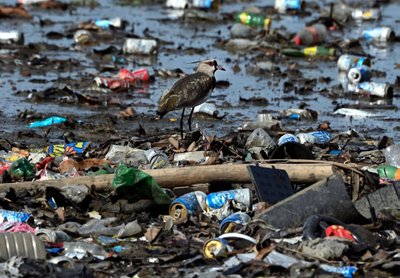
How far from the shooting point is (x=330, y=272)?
6.62 meters

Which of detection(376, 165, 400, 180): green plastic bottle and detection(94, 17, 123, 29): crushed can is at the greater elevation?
detection(376, 165, 400, 180): green plastic bottle

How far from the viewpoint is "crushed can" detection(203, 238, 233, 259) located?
274 inches

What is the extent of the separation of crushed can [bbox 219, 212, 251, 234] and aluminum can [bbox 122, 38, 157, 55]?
8967 mm

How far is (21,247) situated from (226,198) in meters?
1.74

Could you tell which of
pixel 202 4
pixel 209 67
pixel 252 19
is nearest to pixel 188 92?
pixel 209 67

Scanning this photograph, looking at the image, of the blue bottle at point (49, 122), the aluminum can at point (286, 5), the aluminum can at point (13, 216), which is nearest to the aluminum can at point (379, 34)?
the aluminum can at point (286, 5)

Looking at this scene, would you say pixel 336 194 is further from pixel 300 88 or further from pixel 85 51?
pixel 85 51

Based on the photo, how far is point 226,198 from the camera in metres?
8.09

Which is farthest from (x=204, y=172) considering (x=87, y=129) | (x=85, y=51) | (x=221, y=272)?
(x=85, y=51)

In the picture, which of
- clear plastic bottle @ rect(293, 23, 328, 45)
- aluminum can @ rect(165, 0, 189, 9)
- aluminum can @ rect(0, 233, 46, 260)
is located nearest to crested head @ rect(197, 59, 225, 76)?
aluminum can @ rect(0, 233, 46, 260)

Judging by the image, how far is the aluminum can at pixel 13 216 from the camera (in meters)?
7.68

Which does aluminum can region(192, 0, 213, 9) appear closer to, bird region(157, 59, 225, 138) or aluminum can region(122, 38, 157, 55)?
aluminum can region(122, 38, 157, 55)

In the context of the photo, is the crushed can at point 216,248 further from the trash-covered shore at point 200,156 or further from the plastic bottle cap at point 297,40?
the plastic bottle cap at point 297,40

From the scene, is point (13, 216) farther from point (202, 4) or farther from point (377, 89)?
point (202, 4)
